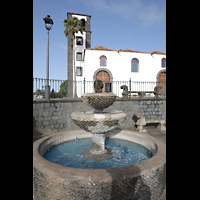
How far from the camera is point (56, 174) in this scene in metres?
1.94

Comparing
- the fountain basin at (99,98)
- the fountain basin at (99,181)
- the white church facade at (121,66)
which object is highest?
the white church facade at (121,66)

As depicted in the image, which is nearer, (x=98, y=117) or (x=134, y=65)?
(x=98, y=117)

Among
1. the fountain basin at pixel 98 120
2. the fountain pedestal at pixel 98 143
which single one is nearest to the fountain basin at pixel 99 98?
the fountain basin at pixel 98 120

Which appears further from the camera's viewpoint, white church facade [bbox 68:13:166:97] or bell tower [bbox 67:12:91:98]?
bell tower [bbox 67:12:91:98]

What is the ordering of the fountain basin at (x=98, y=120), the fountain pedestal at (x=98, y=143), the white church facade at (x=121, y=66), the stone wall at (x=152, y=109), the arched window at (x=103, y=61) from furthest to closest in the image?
the arched window at (x=103, y=61), the white church facade at (x=121, y=66), the stone wall at (x=152, y=109), the fountain pedestal at (x=98, y=143), the fountain basin at (x=98, y=120)

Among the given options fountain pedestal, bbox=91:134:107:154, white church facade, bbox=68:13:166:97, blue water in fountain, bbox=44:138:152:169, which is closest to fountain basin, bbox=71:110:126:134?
fountain pedestal, bbox=91:134:107:154

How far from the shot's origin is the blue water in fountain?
3051 millimetres

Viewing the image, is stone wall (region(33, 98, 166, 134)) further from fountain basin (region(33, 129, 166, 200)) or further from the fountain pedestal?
fountain basin (region(33, 129, 166, 200))

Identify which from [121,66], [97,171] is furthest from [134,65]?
[97,171]

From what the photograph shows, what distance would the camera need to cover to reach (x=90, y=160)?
3191mm

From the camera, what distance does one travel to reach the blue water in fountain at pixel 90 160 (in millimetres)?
3051

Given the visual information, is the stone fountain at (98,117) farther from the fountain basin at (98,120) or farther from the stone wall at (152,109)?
the stone wall at (152,109)

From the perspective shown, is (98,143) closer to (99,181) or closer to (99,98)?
(99,98)
